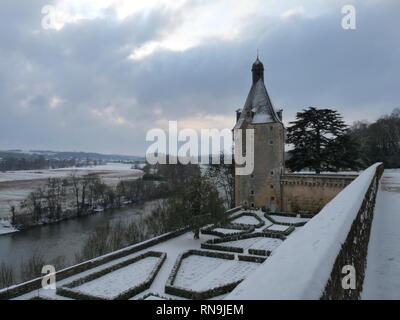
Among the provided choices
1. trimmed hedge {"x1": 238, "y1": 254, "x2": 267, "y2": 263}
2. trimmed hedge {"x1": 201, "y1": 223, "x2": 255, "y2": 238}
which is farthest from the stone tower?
trimmed hedge {"x1": 238, "y1": 254, "x2": 267, "y2": 263}

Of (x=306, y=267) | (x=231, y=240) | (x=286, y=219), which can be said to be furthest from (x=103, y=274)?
(x=286, y=219)

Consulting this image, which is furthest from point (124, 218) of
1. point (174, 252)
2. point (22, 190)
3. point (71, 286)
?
point (22, 190)

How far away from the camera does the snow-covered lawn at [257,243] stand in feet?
55.2

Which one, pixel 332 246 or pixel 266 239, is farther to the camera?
pixel 266 239

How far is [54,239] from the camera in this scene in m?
26.9

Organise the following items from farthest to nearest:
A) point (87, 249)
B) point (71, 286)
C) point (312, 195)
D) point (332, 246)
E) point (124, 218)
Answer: point (124, 218), point (312, 195), point (87, 249), point (71, 286), point (332, 246)

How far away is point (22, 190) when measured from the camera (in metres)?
53.6

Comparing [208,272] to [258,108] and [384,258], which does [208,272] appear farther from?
[258,108]

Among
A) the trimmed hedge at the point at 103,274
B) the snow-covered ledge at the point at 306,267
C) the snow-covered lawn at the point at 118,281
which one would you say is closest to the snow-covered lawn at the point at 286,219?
the trimmed hedge at the point at 103,274

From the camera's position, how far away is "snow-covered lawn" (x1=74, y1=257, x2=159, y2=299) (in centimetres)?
1113

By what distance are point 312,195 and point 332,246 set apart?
989 inches

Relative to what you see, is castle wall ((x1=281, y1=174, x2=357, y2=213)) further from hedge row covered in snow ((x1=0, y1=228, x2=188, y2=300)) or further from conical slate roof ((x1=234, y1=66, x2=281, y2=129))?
hedge row covered in snow ((x1=0, y1=228, x2=188, y2=300))

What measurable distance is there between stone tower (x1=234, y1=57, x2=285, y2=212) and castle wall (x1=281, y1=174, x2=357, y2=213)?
0.78 metres
